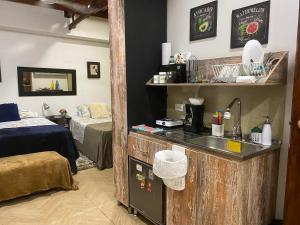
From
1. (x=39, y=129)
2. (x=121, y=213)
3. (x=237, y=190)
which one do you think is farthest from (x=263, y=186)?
(x=39, y=129)

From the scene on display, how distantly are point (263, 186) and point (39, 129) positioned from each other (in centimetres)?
314

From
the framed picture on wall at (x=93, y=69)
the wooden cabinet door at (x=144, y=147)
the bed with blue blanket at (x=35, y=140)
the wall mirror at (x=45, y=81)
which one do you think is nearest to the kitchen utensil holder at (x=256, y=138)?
the wooden cabinet door at (x=144, y=147)

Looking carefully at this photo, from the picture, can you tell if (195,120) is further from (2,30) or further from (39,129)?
(2,30)

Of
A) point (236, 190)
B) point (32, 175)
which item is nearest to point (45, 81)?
point (32, 175)

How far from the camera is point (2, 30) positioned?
4.46 metres

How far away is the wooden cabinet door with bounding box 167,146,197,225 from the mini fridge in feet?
0.34

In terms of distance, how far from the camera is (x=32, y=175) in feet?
9.00

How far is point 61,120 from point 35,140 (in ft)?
5.31

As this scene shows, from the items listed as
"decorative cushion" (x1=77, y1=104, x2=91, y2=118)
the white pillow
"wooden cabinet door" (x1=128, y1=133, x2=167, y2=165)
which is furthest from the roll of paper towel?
the white pillow

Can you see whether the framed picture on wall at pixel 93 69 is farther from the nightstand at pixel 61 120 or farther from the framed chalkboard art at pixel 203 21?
the framed chalkboard art at pixel 203 21

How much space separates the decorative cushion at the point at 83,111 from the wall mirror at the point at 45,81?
441 mm

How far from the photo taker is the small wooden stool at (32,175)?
8.52 feet

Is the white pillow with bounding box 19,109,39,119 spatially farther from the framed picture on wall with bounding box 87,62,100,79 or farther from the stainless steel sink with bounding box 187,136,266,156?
the stainless steel sink with bounding box 187,136,266,156

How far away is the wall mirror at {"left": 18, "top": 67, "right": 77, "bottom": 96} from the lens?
15.5ft
